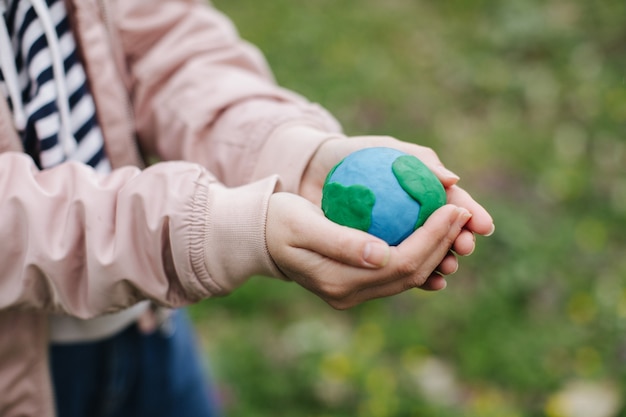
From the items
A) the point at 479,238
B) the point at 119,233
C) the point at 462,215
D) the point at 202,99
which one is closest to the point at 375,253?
the point at 462,215

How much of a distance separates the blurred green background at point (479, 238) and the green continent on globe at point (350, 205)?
1072 millimetres

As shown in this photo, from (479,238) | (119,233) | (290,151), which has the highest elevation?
(290,151)

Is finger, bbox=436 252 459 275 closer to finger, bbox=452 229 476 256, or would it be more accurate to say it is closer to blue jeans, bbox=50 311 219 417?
finger, bbox=452 229 476 256

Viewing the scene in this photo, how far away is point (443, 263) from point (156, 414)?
0.73m

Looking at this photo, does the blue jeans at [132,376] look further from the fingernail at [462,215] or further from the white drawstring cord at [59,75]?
the fingernail at [462,215]

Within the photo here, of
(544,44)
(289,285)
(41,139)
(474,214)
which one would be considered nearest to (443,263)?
(474,214)

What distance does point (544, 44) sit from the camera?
10.8ft

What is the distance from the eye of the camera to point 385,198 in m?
1.04

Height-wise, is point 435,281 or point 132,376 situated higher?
point 435,281

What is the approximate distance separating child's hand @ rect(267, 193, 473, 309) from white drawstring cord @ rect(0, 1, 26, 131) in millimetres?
429

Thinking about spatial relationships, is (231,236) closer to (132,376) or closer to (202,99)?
(202,99)

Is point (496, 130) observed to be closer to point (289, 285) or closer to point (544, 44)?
point (544, 44)

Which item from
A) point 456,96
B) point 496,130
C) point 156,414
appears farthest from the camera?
point 456,96

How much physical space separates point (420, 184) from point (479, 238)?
144 cm
